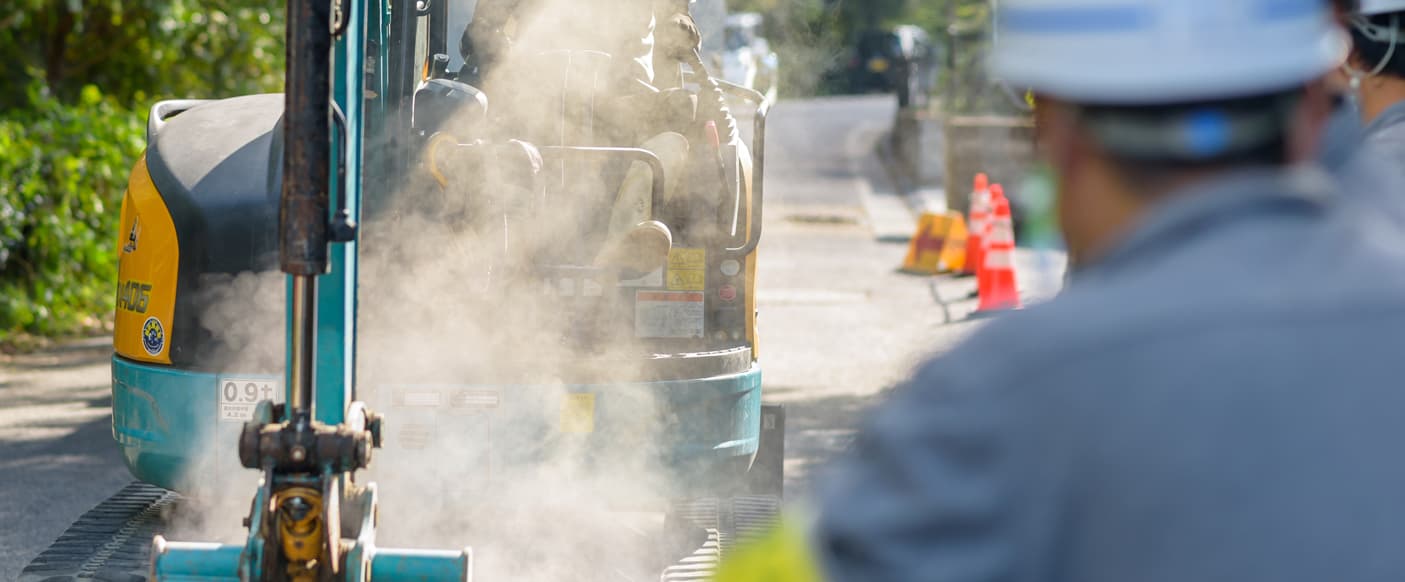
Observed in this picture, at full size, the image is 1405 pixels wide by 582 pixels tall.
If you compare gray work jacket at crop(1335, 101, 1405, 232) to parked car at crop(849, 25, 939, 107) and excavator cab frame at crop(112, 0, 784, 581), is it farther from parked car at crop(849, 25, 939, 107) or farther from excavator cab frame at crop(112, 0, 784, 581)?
parked car at crop(849, 25, 939, 107)

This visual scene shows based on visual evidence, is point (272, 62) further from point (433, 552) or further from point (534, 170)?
point (433, 552)

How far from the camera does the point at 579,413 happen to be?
5.32 m

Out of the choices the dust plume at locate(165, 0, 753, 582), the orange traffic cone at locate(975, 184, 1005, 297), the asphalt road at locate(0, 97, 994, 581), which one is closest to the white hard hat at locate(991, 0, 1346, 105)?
the asphalt road at locate(0, 97, 994, 581)

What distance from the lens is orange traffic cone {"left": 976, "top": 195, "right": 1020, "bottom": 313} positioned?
11.9 m

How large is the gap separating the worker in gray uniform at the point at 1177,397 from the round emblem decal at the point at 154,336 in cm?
424

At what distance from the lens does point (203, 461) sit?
16.6ft

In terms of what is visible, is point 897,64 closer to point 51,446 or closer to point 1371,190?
point 51,446

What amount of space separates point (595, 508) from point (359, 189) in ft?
5.18

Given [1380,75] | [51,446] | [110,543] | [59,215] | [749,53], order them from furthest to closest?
[749,53] < [59,215] < [51,446] < [110,543] < [1380,75]

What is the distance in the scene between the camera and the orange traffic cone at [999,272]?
470 inches

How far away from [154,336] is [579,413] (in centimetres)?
133

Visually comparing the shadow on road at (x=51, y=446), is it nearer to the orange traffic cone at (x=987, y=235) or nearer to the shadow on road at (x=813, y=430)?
the shadow on road at (x=813, y=430)

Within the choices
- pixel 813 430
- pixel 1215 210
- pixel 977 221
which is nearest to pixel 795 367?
pixel 813 430

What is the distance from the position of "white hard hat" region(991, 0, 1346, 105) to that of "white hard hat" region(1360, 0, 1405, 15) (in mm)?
2614
